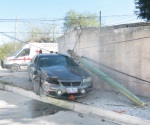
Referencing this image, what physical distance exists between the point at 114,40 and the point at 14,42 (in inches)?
1416

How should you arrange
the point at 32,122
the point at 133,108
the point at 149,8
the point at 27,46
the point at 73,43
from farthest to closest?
the point at 27,46, the point at 73,43, the point at 149,8, the point at 133,108, the point at 32,122

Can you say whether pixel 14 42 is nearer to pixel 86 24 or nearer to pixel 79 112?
pixel 86 24

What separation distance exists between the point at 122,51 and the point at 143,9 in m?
1.68

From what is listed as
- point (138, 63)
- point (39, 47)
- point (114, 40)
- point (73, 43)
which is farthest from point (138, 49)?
point (39, 47)

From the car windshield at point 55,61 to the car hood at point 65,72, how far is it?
643mm

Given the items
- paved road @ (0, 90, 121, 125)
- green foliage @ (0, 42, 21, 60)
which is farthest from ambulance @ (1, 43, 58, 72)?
green foliage @ (0, 42, 21, 60)

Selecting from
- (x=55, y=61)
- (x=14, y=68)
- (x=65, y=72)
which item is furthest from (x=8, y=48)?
(x=65, y=72)

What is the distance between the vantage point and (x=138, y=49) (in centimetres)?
936

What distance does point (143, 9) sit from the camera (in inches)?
375

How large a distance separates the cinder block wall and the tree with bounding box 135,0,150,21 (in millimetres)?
575

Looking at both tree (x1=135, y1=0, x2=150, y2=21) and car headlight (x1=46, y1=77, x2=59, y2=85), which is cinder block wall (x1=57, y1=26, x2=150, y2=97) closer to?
tree (x1=135, y1=0, x2=150, y2=21)

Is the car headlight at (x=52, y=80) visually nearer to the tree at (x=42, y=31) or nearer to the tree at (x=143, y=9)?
the tree at (x=143, y=9)

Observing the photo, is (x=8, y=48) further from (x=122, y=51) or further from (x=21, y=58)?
(x=122, y=51)

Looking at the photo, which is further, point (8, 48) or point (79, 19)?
point (79, 19)
